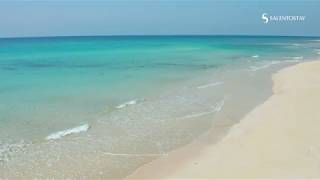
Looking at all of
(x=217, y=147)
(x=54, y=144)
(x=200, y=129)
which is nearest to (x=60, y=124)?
(x=54, y=144)

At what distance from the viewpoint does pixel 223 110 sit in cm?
1066

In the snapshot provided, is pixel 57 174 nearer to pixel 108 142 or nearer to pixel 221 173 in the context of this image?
pixel 108 142

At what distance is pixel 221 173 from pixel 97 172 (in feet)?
6.23

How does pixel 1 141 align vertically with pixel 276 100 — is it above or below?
above

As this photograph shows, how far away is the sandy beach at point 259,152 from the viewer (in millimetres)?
5988

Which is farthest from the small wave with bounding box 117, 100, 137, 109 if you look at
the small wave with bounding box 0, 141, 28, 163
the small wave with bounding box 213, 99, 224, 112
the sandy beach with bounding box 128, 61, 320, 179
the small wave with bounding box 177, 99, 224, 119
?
the small wave with bounding box 0, 141, 28, 163

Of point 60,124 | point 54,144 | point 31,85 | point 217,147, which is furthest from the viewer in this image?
point 31,85

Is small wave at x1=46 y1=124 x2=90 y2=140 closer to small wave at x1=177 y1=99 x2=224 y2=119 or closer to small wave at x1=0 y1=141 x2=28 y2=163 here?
small wave at x1=0 y1=141 x2=28 y2=163

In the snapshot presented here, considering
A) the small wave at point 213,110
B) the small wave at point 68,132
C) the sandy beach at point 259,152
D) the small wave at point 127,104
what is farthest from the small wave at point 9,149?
the small wave at point 127,104

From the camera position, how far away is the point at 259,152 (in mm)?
6879

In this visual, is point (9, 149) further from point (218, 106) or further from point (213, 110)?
point (218, 106)

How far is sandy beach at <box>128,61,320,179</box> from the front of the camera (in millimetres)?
5988

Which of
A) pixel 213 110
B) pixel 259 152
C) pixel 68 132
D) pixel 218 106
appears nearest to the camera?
pixel 259 152

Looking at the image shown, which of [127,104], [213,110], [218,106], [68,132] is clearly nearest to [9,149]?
[68,132]
